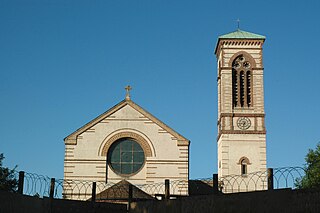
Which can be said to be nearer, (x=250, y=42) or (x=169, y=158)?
(x=169, y=158)

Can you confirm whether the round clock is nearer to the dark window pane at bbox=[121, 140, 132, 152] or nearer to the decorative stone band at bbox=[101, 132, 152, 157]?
the decorative stone band at bbox=[101, 132, 152, 157]

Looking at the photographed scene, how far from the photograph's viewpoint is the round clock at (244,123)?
46.4 meters

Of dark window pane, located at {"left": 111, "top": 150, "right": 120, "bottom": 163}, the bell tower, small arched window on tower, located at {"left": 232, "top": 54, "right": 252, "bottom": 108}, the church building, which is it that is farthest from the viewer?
small arched window on tower, located at {"left": 232, "top": 54, "right": 252, "bottom": 108}

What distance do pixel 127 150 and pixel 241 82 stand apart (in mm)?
16915

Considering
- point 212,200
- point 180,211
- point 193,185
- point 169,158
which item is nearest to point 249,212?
point 212,200

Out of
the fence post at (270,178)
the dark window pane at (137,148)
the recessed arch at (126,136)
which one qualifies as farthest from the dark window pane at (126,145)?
the fence post at (270,178)

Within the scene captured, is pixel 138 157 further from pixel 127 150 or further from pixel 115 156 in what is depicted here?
pixel 115 156

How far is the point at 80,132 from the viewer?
3588 centimetres

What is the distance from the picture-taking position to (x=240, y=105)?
4775cm

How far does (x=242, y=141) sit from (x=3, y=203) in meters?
34.1

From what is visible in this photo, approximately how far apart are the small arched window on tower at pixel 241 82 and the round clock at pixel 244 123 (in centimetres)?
155

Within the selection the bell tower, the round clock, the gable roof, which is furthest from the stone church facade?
the round clock

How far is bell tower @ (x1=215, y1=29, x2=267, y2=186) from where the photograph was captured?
149 ft

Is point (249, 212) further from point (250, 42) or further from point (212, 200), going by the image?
point (250, 42)
